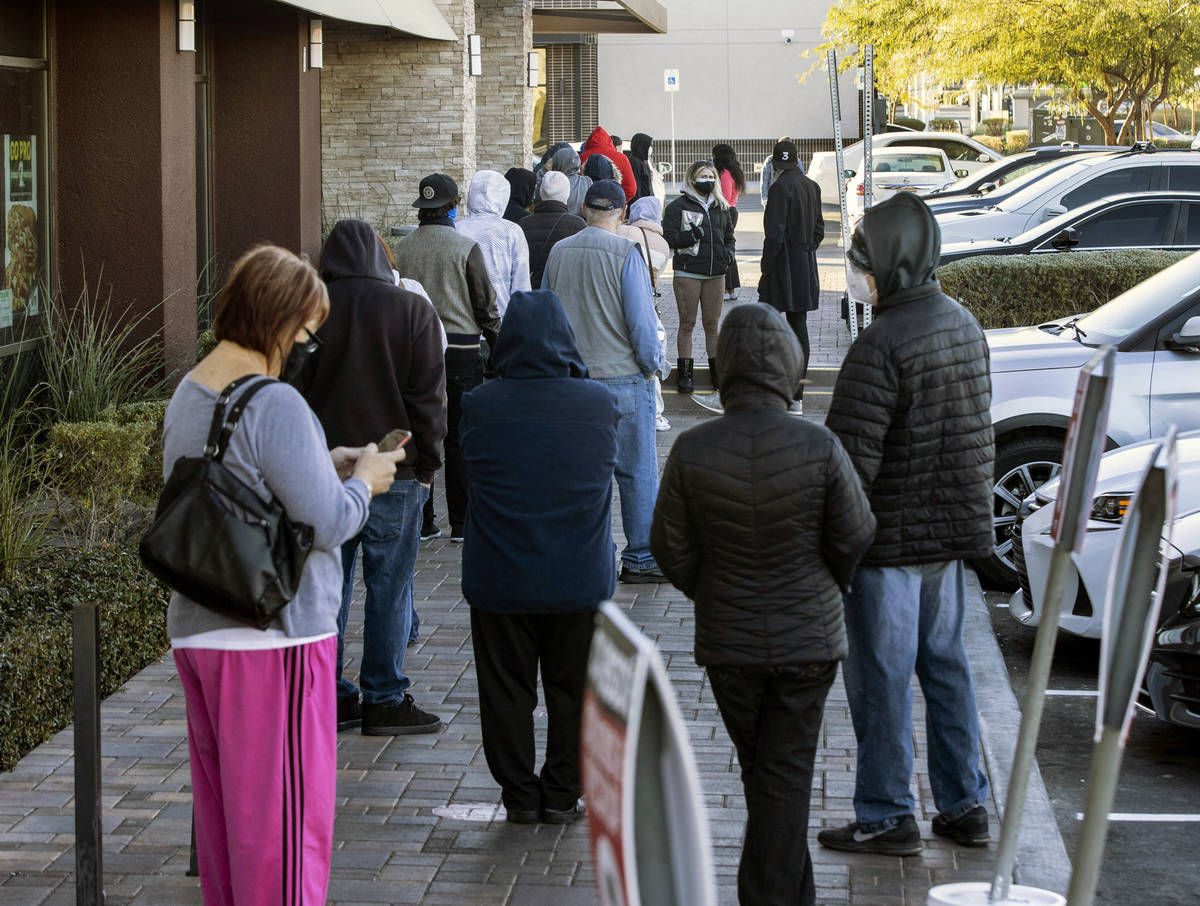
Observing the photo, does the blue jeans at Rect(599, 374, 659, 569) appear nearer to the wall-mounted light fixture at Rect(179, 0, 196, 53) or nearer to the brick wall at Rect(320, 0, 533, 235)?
the wall-mounted light fixture at Rect(179, 0, 196, 53)

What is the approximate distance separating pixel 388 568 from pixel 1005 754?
2.44 meters

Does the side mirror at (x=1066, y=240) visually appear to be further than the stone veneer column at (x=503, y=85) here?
No

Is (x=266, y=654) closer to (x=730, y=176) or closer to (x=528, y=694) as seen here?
(x=528, y=694)

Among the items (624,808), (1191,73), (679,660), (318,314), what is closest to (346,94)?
(679,660)

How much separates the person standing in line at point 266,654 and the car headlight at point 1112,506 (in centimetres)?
439

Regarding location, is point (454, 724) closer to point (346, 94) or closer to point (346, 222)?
point (346, 222)

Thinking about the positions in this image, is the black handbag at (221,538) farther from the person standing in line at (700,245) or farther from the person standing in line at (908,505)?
the person standing in line at (700,245)

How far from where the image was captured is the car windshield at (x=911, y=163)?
34250 millimetres

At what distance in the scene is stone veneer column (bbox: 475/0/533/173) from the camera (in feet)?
75.2

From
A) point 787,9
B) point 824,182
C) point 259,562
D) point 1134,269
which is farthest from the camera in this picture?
point 787,9

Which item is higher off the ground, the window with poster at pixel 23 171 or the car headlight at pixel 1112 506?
the window with poster at pixel 23 171

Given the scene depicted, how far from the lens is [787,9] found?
50906mm

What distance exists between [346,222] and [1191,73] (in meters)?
30.4

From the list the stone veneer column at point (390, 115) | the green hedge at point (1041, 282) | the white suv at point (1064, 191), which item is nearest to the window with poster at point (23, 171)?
the green hedge at point (1041, 282)
